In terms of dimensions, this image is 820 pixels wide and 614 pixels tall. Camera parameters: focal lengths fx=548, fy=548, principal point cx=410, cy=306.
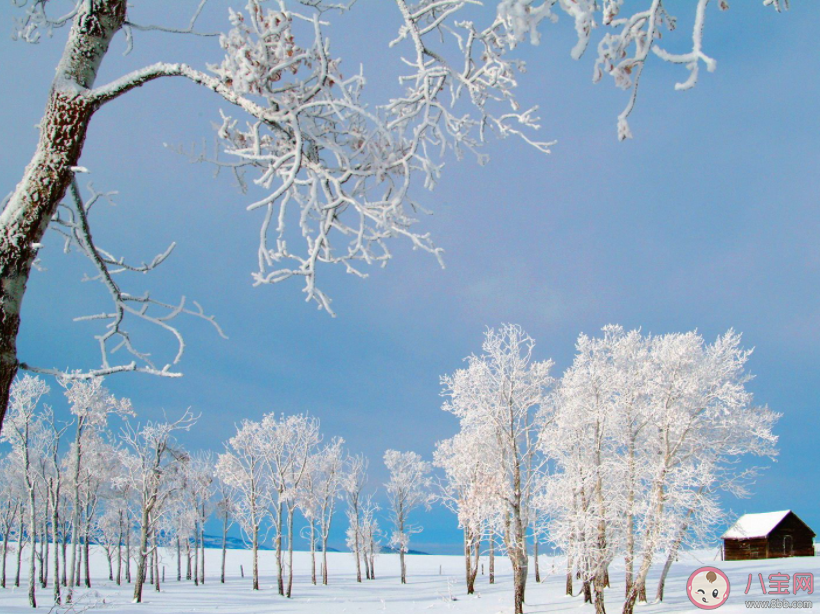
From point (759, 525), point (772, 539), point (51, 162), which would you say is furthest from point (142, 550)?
point (759, 525)

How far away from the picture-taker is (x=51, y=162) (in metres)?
3.28

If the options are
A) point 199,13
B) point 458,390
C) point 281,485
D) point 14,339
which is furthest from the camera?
point 281,485

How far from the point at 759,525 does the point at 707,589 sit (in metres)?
29.4

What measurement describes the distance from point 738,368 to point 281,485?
22.9 metres

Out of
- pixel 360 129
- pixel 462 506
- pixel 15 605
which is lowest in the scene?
pixel 15 605

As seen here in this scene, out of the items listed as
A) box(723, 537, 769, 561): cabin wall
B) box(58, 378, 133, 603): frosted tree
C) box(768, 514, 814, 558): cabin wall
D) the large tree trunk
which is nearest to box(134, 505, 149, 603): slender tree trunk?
box(58, 378, 133, 603): frosted tree

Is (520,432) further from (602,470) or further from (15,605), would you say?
(15,605)

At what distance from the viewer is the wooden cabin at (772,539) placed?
41.2 m

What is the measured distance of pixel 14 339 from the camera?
3062 millimetres

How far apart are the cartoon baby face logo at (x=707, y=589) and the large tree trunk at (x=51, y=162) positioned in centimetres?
1963

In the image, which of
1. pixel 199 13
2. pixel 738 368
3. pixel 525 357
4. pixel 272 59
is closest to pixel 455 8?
pixel 272 59

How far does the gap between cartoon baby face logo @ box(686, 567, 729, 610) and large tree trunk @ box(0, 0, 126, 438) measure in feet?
64.4

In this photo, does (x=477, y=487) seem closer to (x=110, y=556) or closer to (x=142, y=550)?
(x=142, y=550)

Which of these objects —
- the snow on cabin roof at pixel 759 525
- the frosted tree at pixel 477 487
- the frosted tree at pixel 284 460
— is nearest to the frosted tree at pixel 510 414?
the frosted tree at pixel 477 487
